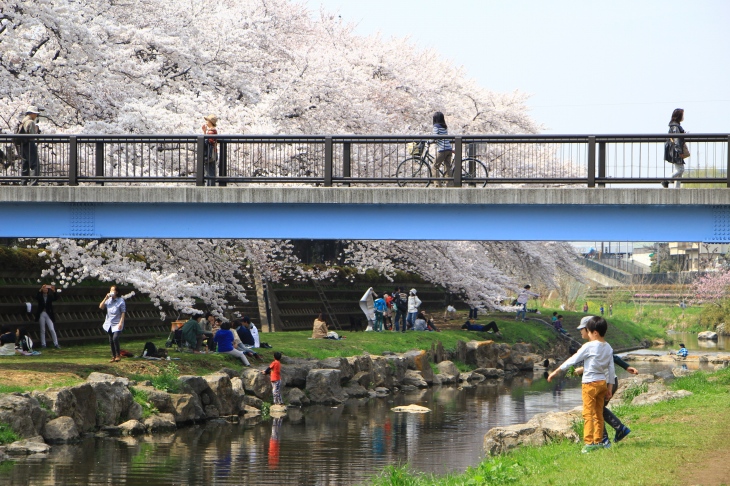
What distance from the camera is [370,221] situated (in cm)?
2023

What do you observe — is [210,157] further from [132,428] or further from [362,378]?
[362,378]

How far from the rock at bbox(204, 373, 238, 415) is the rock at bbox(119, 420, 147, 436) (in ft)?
9.93

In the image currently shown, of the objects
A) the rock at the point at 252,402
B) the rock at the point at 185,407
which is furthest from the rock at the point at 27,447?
the rock at the point at 252,402

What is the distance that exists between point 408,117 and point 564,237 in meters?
23.2

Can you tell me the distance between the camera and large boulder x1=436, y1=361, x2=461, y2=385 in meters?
Result: 35.1

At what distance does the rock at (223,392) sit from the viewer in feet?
77.8

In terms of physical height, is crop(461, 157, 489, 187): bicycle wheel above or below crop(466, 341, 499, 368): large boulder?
above

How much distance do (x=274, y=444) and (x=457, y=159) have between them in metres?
7.03

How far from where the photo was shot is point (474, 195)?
1952 cm

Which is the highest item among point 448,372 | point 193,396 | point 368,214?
point 368,214

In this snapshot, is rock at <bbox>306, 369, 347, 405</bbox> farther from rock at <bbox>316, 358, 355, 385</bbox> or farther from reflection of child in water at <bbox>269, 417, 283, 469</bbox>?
reflection of child in water at <bbox>269, 417, 283, 469</bbox>

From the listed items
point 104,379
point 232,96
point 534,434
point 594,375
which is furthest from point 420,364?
point 594,375

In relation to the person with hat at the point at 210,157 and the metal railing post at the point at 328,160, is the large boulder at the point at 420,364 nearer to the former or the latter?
the person with hat at the point at 210,157

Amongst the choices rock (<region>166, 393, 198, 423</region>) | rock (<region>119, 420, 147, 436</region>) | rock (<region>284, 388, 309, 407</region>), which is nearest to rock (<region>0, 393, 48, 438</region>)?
rock (<region>119, 420, 147, 436</region>)
